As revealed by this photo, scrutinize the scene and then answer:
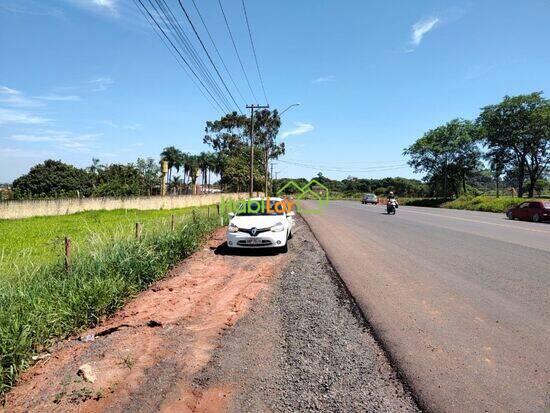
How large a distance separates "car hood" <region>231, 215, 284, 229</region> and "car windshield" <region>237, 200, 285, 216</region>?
1.36 feet

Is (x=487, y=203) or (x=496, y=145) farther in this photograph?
(x=496, y=145)

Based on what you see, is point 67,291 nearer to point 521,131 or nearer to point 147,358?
point 147,358

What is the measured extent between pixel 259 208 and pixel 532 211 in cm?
2219

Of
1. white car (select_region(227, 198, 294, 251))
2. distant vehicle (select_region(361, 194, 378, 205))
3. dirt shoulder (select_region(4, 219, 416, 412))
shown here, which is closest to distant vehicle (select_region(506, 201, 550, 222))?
white car (select_region(227, 198, 294, 251))

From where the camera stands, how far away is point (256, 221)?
11445mm

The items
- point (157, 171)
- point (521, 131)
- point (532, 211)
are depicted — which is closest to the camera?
point (532, 211)

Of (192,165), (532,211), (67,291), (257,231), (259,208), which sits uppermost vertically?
(192,165)

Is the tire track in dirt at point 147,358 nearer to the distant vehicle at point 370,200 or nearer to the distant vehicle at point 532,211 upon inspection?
the distant vehicle at point 532,211

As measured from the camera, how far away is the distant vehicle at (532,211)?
84.9 ft

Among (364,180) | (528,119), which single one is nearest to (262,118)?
(528,119)

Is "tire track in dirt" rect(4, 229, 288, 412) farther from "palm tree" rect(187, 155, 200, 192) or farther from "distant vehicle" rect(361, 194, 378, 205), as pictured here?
"palm tree" rect(187, 155, 200, 192)

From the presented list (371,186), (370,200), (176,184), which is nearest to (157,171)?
(176,184)

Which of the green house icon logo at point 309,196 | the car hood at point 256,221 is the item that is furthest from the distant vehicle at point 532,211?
the car hood at point 256,221

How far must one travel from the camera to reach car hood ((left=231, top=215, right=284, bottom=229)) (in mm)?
11117
